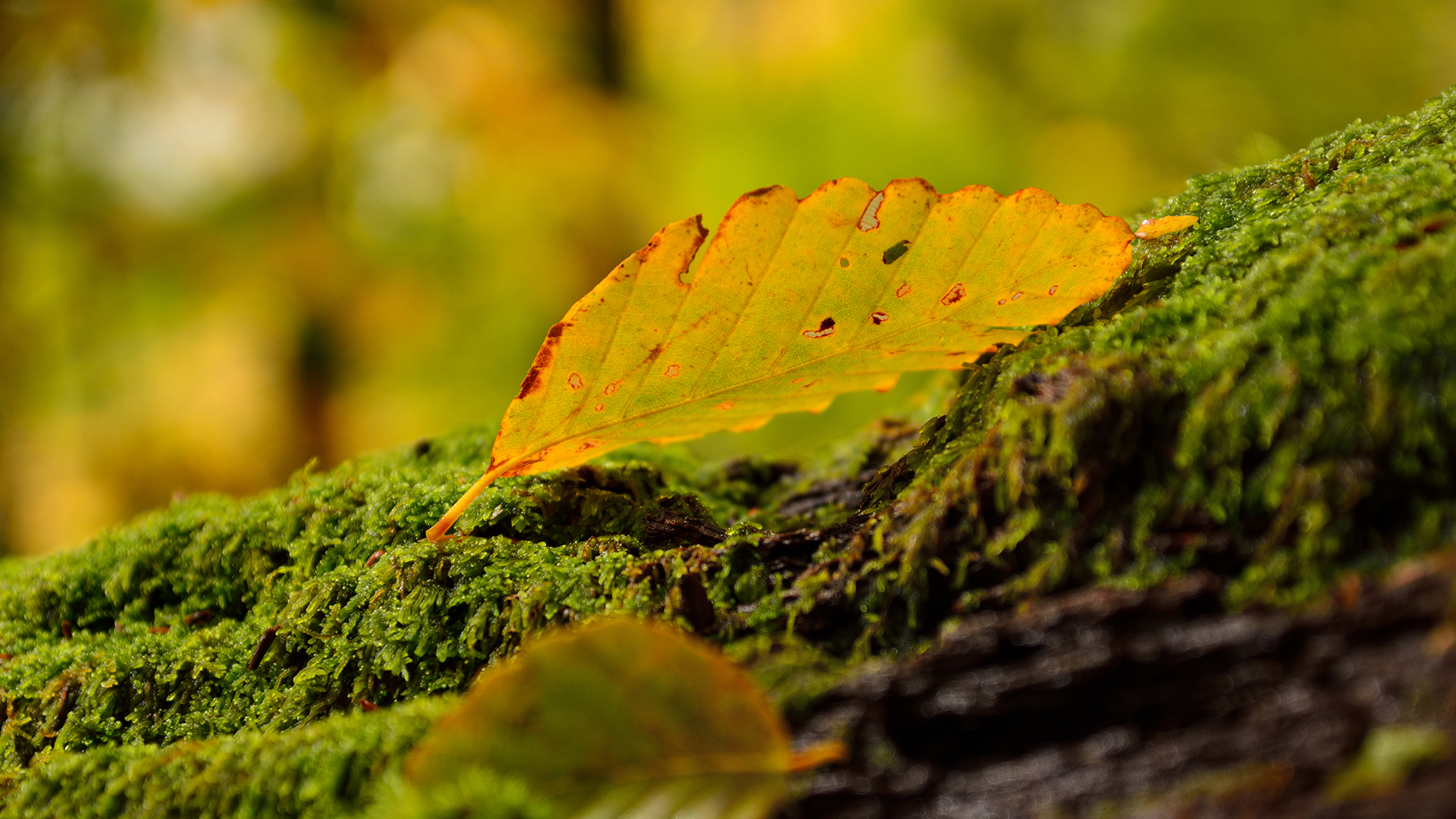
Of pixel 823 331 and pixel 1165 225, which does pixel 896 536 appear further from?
pixel 1165 225

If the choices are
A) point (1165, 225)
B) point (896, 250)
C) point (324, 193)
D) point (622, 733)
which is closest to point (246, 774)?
point (622, 733)

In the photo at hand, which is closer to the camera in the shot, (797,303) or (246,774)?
(246,774)

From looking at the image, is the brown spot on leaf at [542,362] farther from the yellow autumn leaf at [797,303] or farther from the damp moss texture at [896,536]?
the damp moss texture at [896,536]

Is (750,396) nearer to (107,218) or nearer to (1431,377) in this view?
(1431,377)

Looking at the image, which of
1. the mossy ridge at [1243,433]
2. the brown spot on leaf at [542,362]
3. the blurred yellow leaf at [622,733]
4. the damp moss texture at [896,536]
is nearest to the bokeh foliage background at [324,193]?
the damp moss texture at [896,536]

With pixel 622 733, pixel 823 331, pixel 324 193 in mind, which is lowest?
pixel 622 733

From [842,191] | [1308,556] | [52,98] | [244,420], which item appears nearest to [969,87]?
[842,191]

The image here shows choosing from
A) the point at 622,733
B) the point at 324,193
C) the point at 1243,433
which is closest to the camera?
the point at 622,733
